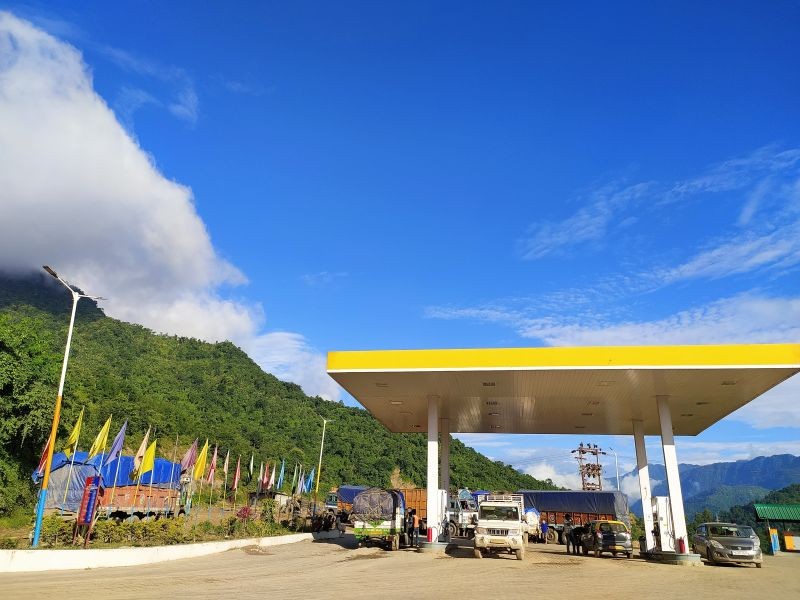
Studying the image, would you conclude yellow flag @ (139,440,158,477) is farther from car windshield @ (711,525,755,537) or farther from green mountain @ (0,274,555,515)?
car windshield @ (711,525,755,537)

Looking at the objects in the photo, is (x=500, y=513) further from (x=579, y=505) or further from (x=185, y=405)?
(x=185, y=405)

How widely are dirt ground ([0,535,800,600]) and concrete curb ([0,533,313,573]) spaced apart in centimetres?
55

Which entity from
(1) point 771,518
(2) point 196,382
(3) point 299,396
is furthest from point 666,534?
(3) point 299,396

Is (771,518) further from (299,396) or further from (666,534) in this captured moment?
(299,396)

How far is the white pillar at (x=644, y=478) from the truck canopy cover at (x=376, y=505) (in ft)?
33.1

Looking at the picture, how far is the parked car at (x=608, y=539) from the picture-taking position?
2150 centimetres

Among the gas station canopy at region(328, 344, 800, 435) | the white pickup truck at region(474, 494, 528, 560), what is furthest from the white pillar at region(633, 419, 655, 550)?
the white pickup truck at region(474, 494, 528, 560)

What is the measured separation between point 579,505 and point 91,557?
31823 millimetres

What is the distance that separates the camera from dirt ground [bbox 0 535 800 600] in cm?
1066

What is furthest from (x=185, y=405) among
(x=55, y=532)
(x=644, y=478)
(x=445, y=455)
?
(x=644, y=478)

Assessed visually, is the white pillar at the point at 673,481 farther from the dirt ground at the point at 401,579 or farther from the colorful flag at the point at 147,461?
the colorful flag at the point at 147,461

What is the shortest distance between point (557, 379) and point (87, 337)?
69866 mm

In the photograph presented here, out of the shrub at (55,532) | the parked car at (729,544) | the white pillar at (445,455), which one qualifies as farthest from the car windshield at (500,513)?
the shrub at (55,532)

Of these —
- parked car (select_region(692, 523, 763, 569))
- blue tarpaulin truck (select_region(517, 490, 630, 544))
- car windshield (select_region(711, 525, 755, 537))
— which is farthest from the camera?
blue tarpaulin truck (select_region(517, 490, 630, 544))
